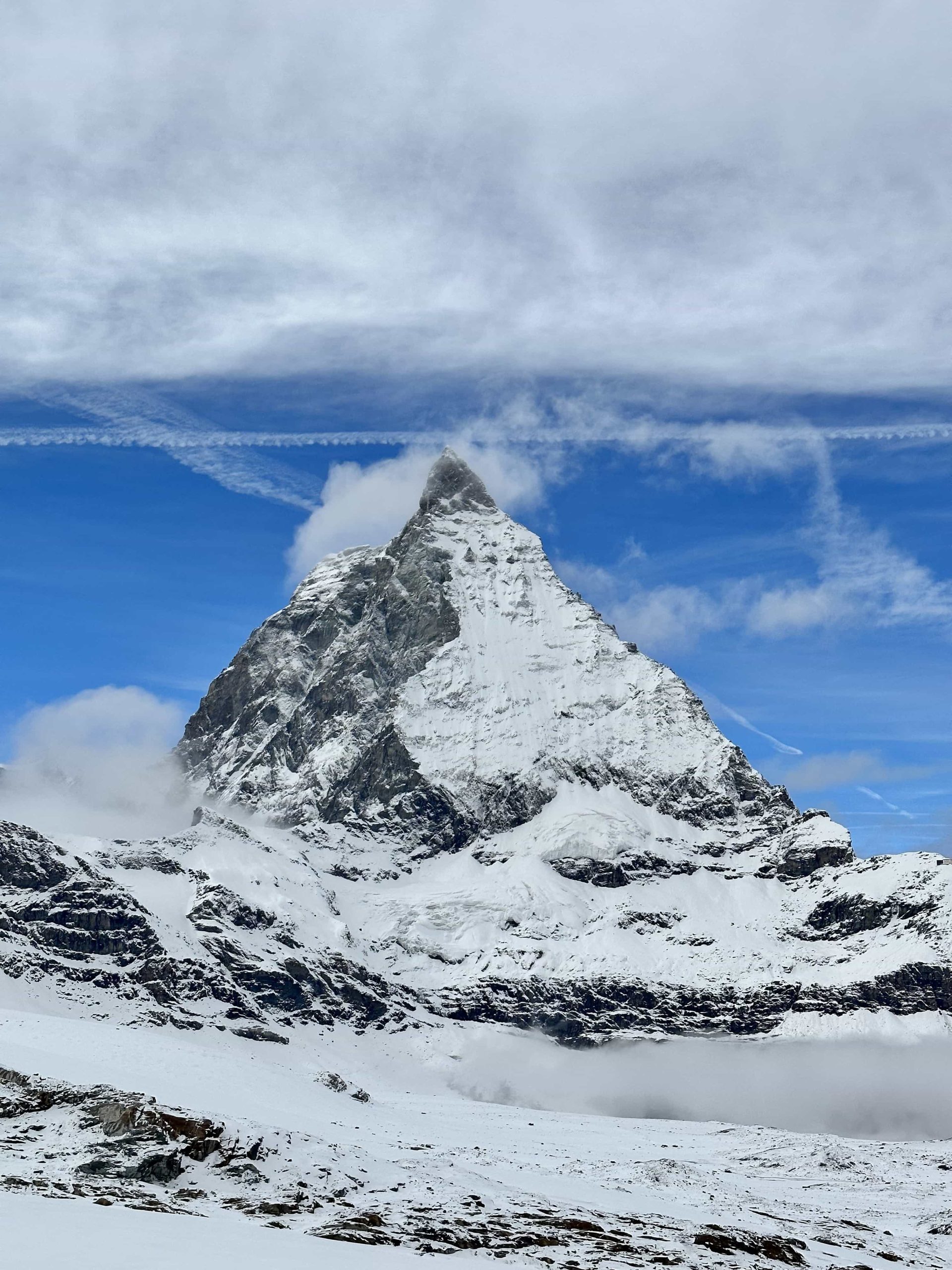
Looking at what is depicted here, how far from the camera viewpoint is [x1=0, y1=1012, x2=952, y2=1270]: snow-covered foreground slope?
45.7m

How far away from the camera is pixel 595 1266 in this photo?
43.9 m

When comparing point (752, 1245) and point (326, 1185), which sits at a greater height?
point (326, 1185)

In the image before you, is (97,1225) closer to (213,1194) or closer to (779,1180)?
(213,1194)

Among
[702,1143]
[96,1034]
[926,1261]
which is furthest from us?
[702,1143]

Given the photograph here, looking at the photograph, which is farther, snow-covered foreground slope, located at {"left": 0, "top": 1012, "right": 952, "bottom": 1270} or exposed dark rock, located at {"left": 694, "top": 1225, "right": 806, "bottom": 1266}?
exposed dark rock, located at {"left": 694, "top": 1225, "right": 806, "bottom": 1266}

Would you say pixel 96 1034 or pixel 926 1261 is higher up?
pixel 96 1034

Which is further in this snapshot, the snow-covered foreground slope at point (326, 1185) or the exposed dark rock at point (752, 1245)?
the exposed dark rock at point (752, 1245)

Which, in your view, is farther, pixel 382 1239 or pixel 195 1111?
pixel 195 1111

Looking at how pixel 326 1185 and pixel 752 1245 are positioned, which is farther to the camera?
pixel 752 1245

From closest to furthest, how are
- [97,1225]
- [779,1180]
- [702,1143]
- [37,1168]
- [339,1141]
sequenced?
[97,1225] → [37,1168] → [339,1141] → [779,1180] → [702,1143]

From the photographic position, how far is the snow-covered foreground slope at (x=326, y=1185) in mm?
45688

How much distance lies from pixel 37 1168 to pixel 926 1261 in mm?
45823

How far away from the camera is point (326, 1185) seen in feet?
173

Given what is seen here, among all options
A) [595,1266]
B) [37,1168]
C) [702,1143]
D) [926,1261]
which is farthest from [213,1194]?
[702,1143]
